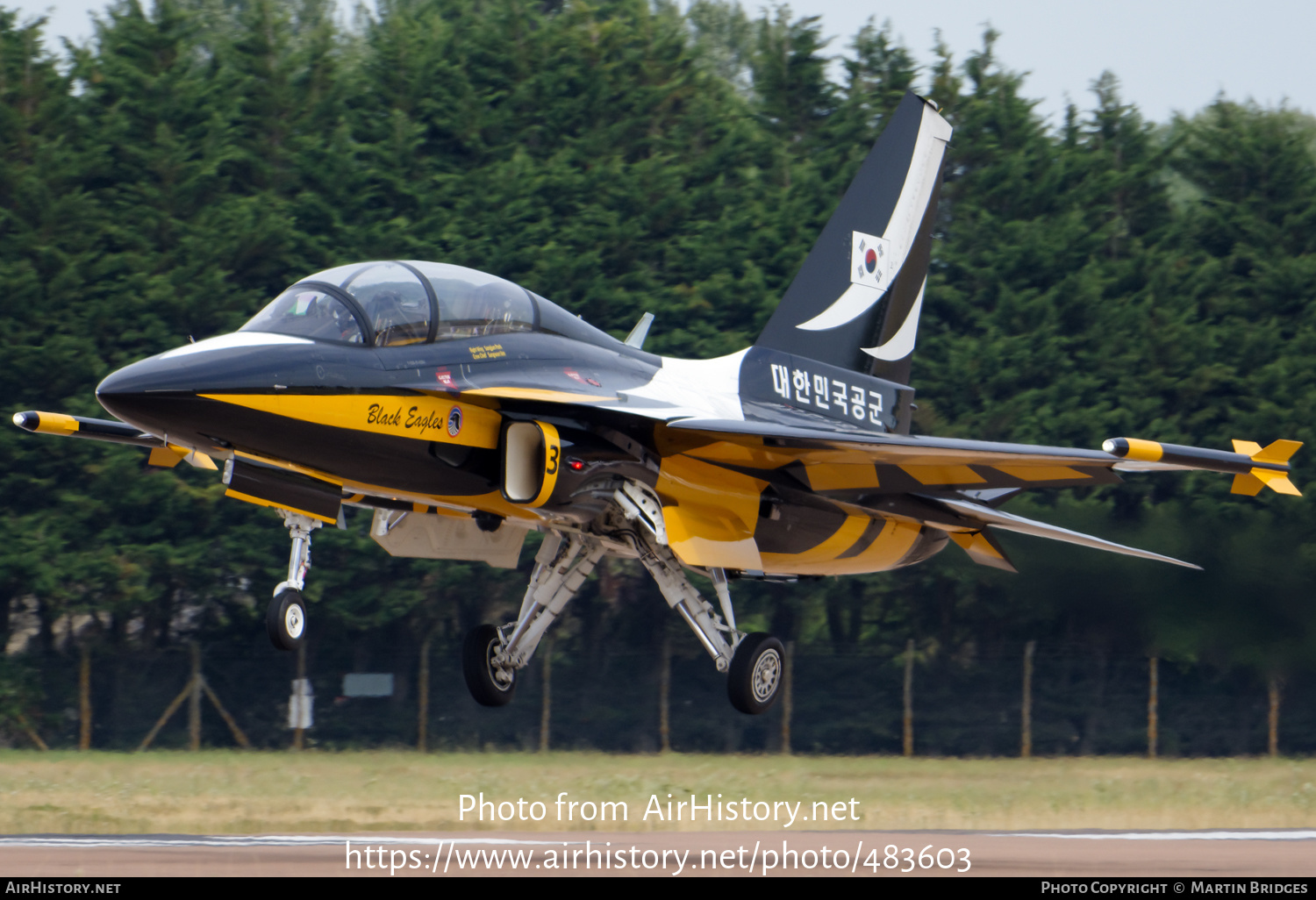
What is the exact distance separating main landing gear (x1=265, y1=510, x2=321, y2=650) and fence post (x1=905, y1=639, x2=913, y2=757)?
14.6 m

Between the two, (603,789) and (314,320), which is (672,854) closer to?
(603,789)

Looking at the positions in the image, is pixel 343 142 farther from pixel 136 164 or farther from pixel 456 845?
pixel 456 845

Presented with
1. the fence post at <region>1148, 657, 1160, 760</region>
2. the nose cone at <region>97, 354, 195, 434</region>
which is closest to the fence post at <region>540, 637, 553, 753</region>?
the fence post at <region>1148, 657, 1160, 760</region>

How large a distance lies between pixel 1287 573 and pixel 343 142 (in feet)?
59.9

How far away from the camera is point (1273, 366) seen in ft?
97.3

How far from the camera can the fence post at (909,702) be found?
81.4 ft

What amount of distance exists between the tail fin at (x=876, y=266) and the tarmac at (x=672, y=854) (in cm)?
519

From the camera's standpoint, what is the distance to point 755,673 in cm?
1440

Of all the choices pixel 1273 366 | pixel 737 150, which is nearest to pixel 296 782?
pixel 737 150

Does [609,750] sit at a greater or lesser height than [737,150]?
lesser

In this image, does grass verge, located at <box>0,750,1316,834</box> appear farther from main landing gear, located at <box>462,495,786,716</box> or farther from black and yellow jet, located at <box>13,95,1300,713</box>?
black and yellow jet, located at <box>13,95,1300,713</box>

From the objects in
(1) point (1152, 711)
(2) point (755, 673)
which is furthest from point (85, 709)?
(1) point (1152, 711)

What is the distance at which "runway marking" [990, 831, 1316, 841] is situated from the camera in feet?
53.6
